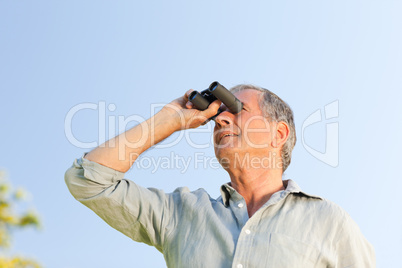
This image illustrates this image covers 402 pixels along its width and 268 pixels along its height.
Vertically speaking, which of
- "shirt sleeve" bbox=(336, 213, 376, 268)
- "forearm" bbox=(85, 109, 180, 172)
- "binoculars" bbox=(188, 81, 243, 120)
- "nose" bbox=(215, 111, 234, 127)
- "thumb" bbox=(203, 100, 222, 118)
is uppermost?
"binoculars" bbox=(188, 81, 243, 120)

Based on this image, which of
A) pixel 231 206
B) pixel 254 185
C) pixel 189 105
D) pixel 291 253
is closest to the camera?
pixel 291 253

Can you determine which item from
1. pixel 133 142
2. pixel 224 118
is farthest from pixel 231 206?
pixel 133 142

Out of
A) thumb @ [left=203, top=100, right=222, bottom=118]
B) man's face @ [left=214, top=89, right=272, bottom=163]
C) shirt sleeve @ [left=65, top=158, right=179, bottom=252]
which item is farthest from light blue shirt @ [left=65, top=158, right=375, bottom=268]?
thumb @ [left=203, top=100, right=222, bottom=118]

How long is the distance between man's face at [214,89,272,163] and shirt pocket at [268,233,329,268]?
561 millimetres

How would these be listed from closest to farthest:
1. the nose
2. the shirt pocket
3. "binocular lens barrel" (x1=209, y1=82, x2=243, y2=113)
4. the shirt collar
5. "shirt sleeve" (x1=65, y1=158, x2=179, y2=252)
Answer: the shirt pocket, "shirt sleeve" (x1=65, y1=158, x2=179, y2=252), the shirt collar, "binocular lens barrel" (x1=209, y1=82, x2=243, y2=113), the nose

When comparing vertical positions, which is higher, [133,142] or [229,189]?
[133,142]

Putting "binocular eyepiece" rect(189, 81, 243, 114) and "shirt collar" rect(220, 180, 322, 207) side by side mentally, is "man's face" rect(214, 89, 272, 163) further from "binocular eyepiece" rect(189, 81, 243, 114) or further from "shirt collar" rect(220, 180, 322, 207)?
"shirt collar" rect(220, 180, 322, 207)

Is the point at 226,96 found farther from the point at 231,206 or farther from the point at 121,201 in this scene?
the point at 121,201

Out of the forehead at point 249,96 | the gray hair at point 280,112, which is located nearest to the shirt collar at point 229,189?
the gray hair at point 280,112

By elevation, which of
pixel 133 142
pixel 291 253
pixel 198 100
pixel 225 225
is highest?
pixel 198 100

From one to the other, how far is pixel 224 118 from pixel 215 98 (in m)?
0.16

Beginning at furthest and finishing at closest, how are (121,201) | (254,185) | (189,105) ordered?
(189,105) < (254,185) < (121,201)

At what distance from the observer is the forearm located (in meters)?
2.61

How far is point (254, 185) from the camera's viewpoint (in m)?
2.85
